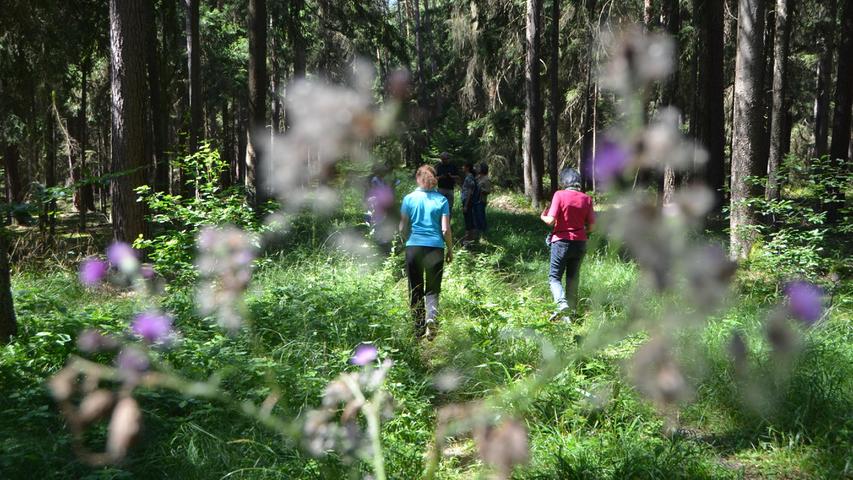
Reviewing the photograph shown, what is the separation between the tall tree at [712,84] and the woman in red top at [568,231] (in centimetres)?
758

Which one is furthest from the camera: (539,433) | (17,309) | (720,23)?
(720,23)

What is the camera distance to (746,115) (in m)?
7.96

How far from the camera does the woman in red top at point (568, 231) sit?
5859 millimetres

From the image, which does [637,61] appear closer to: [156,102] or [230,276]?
[230,276]

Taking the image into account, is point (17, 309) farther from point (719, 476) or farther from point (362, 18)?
point (362, 18)

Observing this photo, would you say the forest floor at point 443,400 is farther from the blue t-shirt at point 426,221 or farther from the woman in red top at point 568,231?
the blue t-shirt at point 426,221

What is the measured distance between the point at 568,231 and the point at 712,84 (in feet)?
28.6

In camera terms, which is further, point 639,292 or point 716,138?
point 716,138

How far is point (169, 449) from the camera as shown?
142 inches

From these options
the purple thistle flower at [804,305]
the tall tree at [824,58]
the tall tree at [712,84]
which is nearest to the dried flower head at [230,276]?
the purple thistle flower at [804,305]

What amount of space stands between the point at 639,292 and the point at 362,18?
13.1 m

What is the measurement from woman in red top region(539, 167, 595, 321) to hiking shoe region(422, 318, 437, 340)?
1.10 metres

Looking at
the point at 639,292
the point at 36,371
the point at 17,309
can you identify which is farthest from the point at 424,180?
the point at 639,292

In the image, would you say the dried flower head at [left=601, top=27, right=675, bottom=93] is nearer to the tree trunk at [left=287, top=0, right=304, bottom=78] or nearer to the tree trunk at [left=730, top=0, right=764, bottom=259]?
the tree trunk at [left=730, top=0, right=764, bottom=259]
